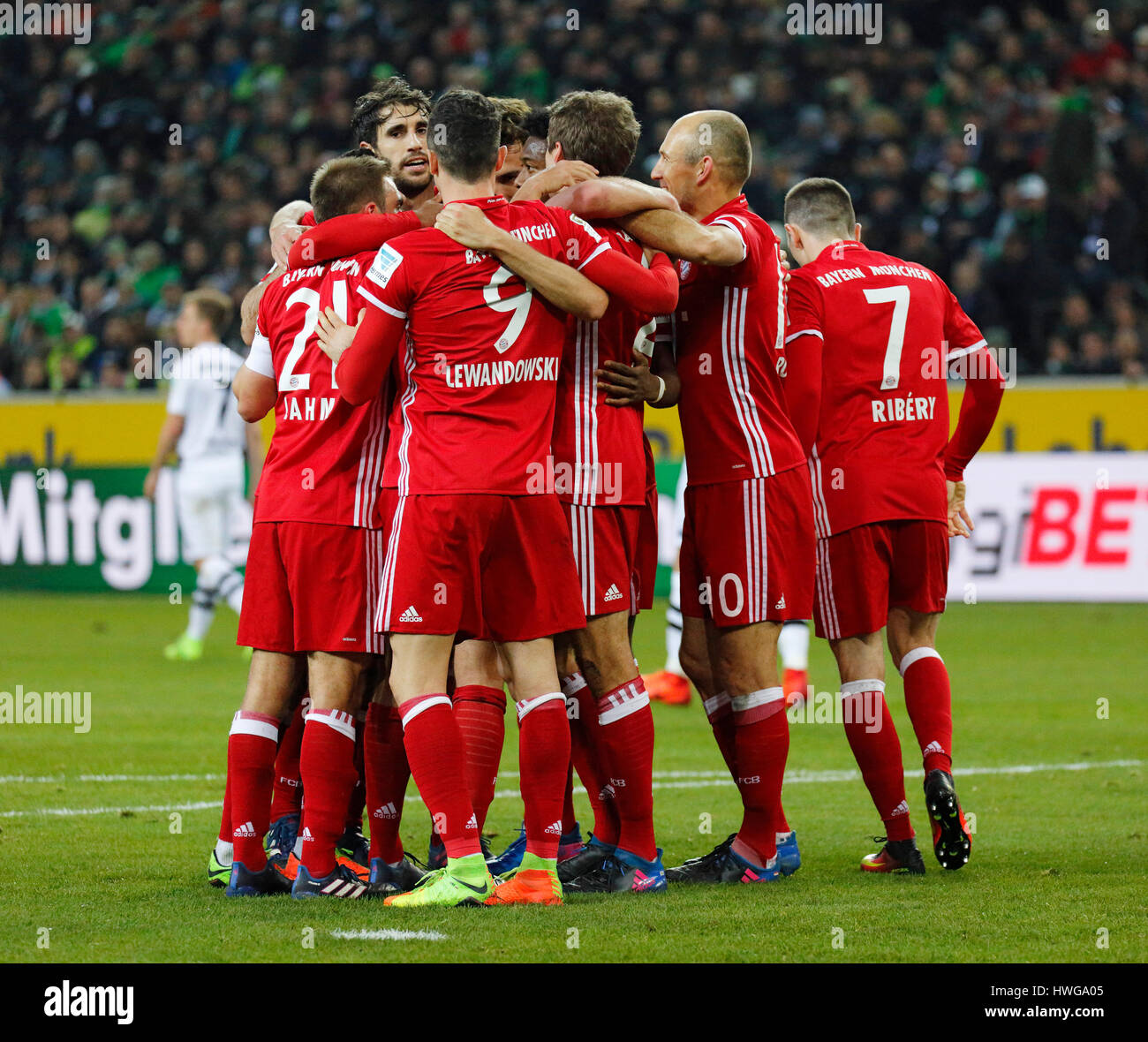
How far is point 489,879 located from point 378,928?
46 cm

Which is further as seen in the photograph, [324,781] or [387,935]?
[324,781]

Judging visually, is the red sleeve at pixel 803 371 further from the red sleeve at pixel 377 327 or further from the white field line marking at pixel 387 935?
the white field line marking at pixel 387 935

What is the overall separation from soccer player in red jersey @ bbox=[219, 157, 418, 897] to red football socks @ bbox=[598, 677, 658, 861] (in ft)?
2.40

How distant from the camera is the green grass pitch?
4.26 metres

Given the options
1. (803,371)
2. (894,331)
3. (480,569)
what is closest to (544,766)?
(480,569)

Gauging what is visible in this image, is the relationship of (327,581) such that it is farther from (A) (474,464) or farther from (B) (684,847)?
(B) (684,847)

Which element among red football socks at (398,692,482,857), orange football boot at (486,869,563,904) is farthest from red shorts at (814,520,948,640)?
red football socks at (398,692,482,857)

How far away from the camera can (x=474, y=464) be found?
4746 millimetres

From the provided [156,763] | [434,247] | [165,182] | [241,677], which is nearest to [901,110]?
[165,182]

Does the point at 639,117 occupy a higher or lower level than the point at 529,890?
higher

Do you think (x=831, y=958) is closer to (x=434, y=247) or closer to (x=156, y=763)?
(x=434, y=247)

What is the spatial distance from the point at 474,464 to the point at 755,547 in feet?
3.51

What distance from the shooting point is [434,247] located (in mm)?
4754

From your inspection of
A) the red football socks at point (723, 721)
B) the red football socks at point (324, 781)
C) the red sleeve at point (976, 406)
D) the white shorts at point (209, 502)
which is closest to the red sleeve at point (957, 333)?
the red sleeve at point (976, 406)
